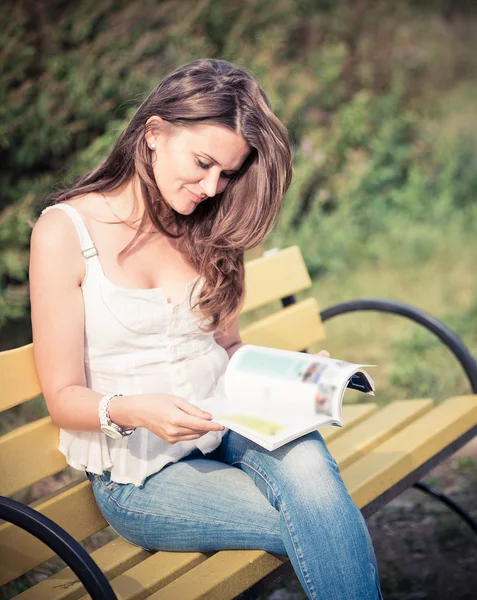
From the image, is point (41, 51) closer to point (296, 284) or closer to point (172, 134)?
point (296, 284)

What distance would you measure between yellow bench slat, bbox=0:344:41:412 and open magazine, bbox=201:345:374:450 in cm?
52

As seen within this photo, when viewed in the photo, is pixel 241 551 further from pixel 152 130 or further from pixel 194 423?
pixel 152 130

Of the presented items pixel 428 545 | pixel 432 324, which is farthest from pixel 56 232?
pixel 428 545

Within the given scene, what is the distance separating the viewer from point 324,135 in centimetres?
641

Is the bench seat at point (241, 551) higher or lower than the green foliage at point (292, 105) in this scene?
lower

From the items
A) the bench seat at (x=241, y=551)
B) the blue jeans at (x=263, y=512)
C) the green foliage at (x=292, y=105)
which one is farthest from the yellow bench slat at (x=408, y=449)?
the green foliage at (x=292, y=105)

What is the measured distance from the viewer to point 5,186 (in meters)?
4.64

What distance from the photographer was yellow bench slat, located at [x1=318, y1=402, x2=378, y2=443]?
9.82ft

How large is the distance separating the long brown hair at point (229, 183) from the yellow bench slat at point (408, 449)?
0.64 metres

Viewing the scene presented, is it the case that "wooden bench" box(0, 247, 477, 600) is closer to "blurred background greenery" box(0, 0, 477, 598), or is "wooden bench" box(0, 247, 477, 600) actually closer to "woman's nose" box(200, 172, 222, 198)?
"woman's nose" box(200, 172, 222, 198)

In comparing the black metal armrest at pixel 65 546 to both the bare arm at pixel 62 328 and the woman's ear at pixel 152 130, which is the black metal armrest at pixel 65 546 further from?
the woman's ear at pixel 152 130

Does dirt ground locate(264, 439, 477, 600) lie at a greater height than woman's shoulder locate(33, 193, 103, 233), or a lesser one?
lesser

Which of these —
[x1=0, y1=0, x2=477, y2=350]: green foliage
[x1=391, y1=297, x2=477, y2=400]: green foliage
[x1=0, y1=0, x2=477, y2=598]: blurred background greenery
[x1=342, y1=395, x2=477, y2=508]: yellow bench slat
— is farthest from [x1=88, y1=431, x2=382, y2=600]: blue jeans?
[x1=391, y1=297, x2=477, y2=400]: green foliage

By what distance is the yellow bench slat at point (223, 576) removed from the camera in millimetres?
1997
